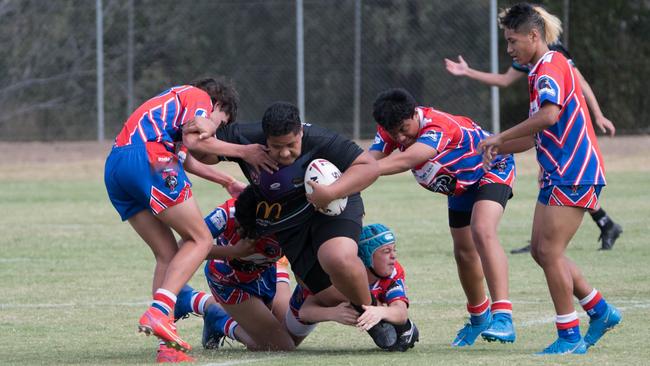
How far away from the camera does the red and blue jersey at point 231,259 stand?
6.67m

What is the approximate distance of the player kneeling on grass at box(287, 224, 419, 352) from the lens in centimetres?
631

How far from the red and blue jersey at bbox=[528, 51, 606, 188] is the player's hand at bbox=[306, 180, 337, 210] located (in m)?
1.08

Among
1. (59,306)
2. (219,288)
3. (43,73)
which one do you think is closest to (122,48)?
(43,73)

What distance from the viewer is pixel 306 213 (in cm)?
646

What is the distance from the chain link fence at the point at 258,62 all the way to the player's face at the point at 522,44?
562 inches

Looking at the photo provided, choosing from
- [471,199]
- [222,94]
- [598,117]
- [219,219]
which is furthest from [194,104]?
[598,117]

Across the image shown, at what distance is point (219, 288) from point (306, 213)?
75cm

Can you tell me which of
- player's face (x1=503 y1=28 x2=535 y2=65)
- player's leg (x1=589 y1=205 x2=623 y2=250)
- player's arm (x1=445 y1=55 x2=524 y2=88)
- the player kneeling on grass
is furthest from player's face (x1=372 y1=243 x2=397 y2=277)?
player's leg (x1=589 y1=205 x2=623 y2=250)

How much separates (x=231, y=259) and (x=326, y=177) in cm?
84

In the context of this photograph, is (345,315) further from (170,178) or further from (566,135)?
(566,135)

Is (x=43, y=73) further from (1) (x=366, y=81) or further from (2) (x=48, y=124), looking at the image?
(1) (x=366, y=81)

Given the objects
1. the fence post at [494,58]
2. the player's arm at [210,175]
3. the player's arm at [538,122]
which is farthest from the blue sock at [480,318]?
the fence post at [494,58]

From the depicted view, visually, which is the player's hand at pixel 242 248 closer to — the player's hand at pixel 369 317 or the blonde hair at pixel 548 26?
the player's hand at pixel 369 317

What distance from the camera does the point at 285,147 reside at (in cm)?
620
